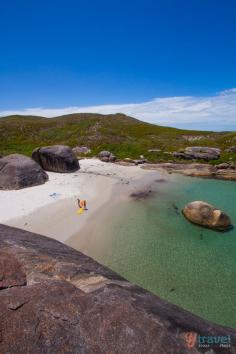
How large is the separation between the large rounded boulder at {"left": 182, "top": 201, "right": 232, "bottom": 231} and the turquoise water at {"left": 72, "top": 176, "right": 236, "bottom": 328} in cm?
54

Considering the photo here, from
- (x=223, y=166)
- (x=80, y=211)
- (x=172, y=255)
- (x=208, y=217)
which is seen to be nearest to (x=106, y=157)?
(x=223, y=166)

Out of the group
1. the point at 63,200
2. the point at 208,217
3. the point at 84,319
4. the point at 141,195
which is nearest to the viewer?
the point at 84,319

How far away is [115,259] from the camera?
41.1ft

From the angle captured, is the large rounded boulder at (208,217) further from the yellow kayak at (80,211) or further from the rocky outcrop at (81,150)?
the rocky outcrop at (81,150)

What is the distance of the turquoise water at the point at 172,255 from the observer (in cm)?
991

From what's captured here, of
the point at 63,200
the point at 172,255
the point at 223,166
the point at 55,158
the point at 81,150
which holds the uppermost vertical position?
the point at 81,150

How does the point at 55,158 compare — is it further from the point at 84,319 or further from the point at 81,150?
the point at 84,319

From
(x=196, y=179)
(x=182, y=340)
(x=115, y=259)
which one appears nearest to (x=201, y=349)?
(x=182, y=340)

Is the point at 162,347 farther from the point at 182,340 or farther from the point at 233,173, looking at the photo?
the point at 233,173

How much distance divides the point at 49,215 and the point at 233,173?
Answer: 31.8m

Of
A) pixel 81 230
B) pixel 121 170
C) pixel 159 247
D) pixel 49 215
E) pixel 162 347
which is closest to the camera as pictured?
pixel 162 347

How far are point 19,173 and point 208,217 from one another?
2010cm

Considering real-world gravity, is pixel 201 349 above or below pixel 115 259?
above

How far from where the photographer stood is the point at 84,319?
4.79m
